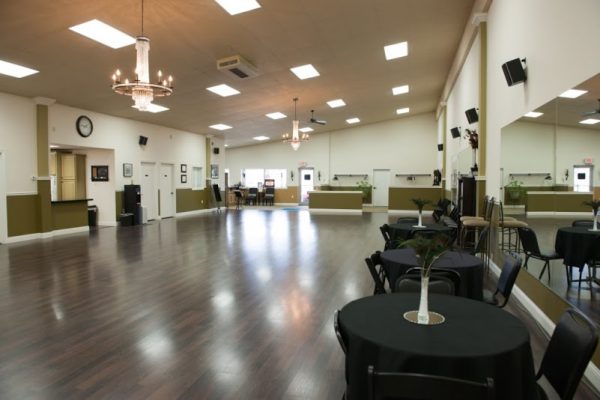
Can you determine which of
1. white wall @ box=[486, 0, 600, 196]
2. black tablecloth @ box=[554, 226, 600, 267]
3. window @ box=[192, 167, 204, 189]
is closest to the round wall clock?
window @ box=[192, 167, 204, 189]

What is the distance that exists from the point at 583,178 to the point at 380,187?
1558 centimetres

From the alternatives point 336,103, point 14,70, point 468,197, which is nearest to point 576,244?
point 468,197

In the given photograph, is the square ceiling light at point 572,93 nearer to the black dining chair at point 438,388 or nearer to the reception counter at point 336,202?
the black dining chair at point 438,388

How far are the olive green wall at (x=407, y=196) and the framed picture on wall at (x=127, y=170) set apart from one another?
377 inches

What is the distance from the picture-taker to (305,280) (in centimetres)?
530

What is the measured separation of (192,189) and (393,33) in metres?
9.89

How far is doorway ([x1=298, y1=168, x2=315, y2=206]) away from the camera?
65.1 feet

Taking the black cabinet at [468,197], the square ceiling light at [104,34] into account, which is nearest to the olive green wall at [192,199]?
the square ceiling light at [104,34]

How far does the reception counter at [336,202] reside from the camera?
15312 millimetres

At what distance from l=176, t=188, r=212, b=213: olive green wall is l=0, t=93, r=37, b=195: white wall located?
5.62 m

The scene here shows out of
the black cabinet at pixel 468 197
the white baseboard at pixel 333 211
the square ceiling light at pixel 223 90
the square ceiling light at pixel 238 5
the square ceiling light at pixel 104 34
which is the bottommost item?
the white baseboard at pixel 333 211

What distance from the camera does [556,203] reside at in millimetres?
3561

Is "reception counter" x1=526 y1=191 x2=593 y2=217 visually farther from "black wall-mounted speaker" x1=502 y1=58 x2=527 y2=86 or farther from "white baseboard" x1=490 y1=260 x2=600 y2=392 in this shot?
"black wall-mounted speaker" x1=502 y1=58 x2=527 y2=86

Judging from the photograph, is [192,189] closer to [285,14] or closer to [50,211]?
[50,211]
